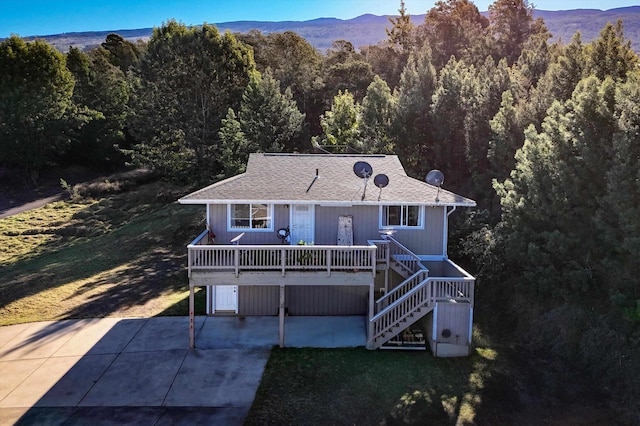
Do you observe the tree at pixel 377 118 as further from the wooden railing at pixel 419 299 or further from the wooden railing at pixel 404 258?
the wooden railing at pixel 419 299

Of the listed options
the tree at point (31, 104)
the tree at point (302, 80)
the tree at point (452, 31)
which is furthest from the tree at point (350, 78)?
the tree at point (31, 104)

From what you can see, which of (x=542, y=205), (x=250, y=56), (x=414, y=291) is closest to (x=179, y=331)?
(x=414, y=291)

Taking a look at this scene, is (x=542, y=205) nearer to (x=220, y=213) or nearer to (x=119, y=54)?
(x=220, y=213)

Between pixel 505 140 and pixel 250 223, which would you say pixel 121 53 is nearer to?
pixel 250 223

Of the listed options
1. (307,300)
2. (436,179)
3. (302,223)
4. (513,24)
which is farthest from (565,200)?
(513,24)

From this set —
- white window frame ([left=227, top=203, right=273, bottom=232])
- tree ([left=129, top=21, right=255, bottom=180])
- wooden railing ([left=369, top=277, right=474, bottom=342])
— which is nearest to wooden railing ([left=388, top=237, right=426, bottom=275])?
wooden railing ([left=369, top=277, right=474, bottom=342])
